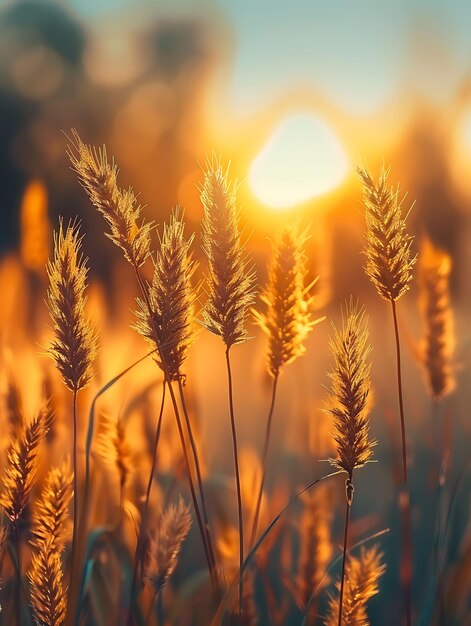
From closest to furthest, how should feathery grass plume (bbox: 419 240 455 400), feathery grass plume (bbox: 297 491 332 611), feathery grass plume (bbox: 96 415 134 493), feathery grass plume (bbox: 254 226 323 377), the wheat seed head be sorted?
the wheat seed head
feathery grass plume (bbox: 254 226 323 377)
feathery grass plume (bbox: 96 415 134 493)
feathery grass plume (bbox: 297 491 332 611)
feathery grass plume (bbox: 419 240 455 400)

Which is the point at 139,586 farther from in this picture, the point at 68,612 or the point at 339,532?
the point at 339,532

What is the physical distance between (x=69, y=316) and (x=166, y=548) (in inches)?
13.7

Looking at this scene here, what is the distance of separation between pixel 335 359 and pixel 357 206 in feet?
0.96

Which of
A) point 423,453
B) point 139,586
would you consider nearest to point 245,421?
point 423,453

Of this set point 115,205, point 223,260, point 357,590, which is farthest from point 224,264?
point 357,590

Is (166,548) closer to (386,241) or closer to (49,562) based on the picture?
(49,562)

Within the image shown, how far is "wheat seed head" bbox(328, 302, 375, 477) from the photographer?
1.01 metres

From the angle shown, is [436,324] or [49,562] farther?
[436,324]

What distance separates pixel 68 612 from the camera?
3.47 ft

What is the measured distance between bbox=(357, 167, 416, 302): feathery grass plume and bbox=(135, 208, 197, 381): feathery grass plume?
10.3 inches

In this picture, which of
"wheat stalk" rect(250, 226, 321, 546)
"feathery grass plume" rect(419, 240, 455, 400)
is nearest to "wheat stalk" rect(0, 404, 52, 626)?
"wheat stalk" rect(250, 226, 321, 546)

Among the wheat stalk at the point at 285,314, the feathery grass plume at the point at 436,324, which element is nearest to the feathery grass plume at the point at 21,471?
the wheat stalk at the point at 285,314

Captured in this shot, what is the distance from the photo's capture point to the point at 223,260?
3.44 feet

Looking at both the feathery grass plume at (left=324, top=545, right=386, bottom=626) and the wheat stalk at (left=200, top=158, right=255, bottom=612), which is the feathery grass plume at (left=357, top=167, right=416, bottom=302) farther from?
the feathery grass plume at (left=324, top=545, right=386, bottom=626)
